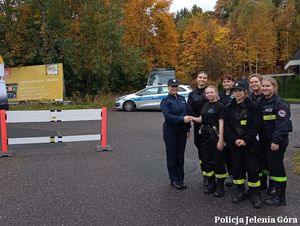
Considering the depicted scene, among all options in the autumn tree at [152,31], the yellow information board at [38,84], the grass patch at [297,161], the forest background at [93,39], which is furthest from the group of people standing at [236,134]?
the autumn tree at [152,31]

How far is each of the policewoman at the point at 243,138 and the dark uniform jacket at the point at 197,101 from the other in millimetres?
591

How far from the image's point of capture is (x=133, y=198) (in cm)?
542

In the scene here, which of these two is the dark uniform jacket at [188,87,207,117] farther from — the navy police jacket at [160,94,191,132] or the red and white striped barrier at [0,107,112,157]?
the red and white striped barrier at [0,107,112,157]

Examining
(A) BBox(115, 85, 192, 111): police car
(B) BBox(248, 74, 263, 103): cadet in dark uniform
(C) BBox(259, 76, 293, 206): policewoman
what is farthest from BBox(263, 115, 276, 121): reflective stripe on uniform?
(A) BBox(115, 85, 192, 111): police car

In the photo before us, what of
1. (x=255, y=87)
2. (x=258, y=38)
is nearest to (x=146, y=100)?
(x=255, y=87)

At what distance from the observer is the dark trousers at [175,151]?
5891 millimetres

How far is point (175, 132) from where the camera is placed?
5.88 m

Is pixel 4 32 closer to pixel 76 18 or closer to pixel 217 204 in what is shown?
pixel 76 18

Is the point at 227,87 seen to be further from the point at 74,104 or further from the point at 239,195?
the point at 74,104

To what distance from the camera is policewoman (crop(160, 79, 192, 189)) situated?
5.80 metres

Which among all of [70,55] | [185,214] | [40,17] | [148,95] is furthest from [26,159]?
[40,17]

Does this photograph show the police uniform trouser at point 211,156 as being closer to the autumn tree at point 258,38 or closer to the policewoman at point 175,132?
the policewoman at point 175,132

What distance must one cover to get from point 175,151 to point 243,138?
4.10 feet

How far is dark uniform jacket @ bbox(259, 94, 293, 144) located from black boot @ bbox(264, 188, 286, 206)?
2.32 ft
